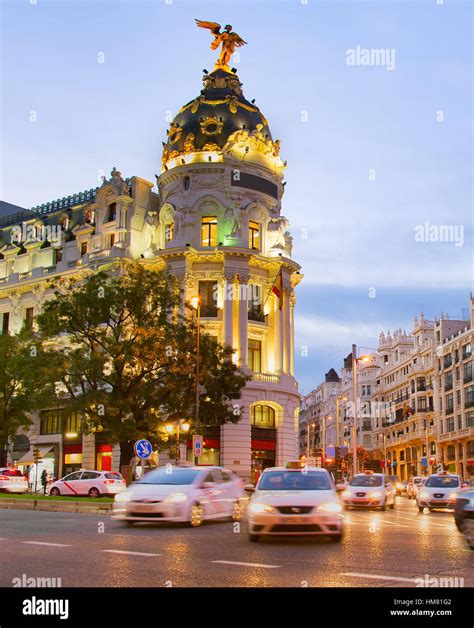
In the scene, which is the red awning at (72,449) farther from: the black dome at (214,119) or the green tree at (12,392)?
the black dome at (214,119)

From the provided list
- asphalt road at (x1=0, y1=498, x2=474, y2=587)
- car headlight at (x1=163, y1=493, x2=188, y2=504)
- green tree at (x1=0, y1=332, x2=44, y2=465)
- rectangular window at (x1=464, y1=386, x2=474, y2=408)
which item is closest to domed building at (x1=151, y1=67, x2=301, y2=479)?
green tree at (x1=0, y1=332, x2=44, y2=465)

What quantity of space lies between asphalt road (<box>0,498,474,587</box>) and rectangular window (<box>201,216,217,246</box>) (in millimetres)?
40476

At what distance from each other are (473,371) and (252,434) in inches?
1270

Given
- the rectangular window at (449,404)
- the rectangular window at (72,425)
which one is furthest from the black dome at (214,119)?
the rectangular window at (449,404)

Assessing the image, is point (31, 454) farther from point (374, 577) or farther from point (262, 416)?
point (374, 577)

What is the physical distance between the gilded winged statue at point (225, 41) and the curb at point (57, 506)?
1738 inches

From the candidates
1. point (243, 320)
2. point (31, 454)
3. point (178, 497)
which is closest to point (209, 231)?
point (243, 320)

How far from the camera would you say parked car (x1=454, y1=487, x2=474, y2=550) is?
14.4 m

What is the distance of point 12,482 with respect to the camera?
43.9 m

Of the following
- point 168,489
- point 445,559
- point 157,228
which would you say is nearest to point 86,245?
point 157,228

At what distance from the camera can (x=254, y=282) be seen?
58.0 m
